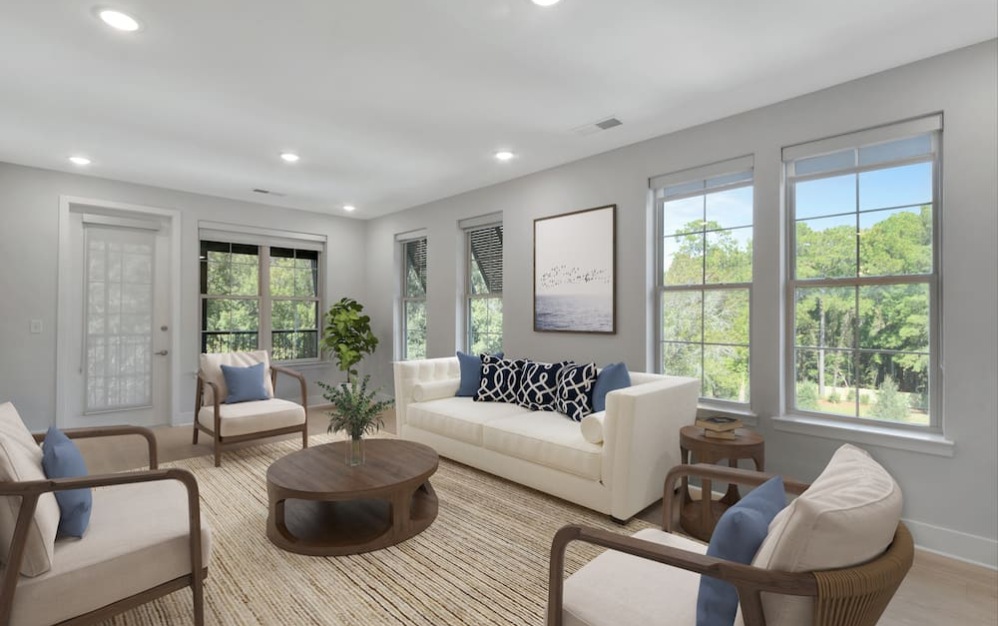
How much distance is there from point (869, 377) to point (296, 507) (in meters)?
3.57

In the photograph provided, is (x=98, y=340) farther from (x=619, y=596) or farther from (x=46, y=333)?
(x=619, y=596)

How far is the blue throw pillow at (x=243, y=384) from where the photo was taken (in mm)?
4258

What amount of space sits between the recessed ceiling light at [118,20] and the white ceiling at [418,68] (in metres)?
0.05

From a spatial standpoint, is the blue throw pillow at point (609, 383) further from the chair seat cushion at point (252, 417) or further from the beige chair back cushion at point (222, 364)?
the beige chair back cushion at point (222, 364)

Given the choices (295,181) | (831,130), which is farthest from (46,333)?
(831,130)

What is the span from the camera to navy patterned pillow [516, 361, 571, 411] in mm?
3764

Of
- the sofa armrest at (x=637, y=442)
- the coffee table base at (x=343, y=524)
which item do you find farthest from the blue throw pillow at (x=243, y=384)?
the sofa armrest at (x=637, y=442)

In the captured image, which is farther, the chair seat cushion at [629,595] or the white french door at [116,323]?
the white french door at [116,323]

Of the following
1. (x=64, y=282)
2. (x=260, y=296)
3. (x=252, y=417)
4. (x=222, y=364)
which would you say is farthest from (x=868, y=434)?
(x=64, y=282)

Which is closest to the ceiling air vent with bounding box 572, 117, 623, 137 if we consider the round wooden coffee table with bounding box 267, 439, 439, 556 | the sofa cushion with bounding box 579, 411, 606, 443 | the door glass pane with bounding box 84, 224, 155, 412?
the sofa cushion with bounding box 579, 411, 606, 443

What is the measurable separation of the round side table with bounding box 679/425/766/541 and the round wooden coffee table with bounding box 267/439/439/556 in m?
1.52

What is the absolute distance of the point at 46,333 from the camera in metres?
4.48

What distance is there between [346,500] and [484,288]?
3.15 meters

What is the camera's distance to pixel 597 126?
11.3 ft
